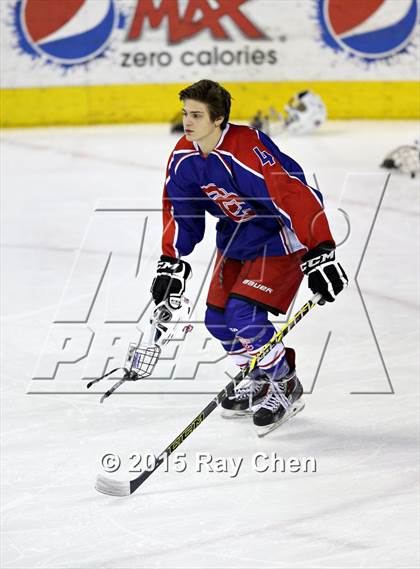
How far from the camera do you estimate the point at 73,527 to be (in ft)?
7.66

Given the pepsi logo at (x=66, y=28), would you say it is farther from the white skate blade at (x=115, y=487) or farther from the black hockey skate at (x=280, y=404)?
the white skate blade at (x=115, y=487)

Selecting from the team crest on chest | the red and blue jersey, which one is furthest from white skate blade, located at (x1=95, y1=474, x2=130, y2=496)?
the team crest on chest

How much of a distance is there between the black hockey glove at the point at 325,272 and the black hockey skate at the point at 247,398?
18.6 inches

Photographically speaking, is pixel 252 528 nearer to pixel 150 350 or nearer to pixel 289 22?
pixel 150 350

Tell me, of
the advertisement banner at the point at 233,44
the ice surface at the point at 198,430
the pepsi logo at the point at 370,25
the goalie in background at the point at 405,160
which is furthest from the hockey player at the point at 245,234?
Answer: the pepsi logo at the point at 370,25

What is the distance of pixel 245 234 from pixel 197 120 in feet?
1.22

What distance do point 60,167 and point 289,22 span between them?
282 cm

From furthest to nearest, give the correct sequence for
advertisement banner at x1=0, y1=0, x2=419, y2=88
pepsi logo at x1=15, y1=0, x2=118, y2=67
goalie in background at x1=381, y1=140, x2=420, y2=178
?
advertisement banner at x1=0, y1=0, x2=419, y2=88 < pepsi logo at x1=15, y1=0, x2=118, y2=67 < goalie in background at x1=381, y1=140, x2=420, y2=178

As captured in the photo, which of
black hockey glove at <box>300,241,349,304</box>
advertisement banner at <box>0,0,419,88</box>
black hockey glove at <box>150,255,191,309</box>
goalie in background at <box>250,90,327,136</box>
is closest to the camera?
black hockey glove at <box>300,241,349,304</box>

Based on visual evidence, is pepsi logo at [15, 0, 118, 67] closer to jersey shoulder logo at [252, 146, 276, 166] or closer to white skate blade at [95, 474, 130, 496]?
jersey shoulder logo at [252, 146, 276, 166]

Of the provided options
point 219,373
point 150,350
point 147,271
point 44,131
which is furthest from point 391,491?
point 44,131

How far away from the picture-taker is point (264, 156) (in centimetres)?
260

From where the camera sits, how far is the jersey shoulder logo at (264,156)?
2.59 meters

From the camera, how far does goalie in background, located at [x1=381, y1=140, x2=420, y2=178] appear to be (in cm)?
656
